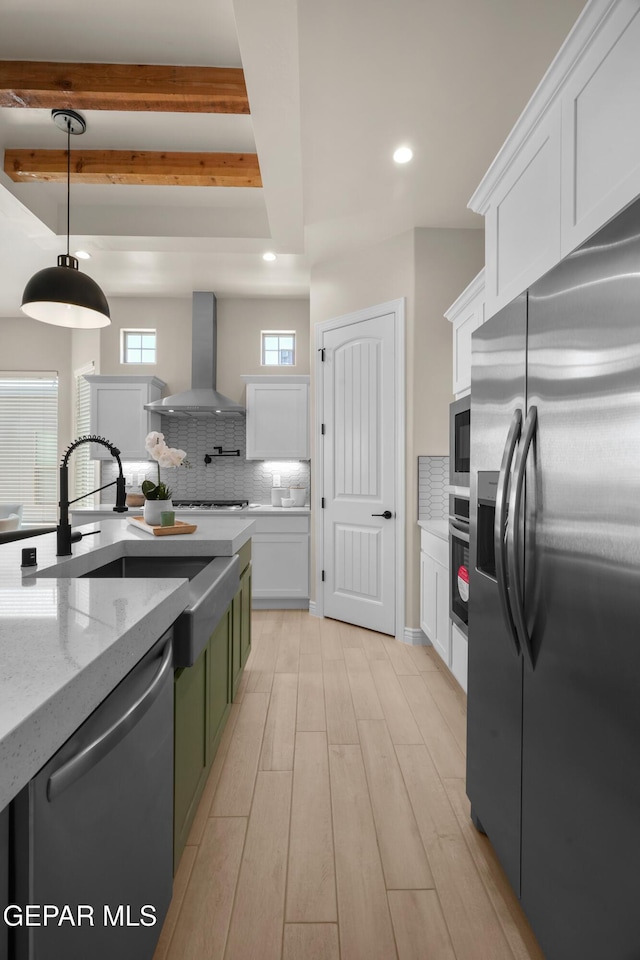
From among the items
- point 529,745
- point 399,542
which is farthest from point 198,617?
point 399,542

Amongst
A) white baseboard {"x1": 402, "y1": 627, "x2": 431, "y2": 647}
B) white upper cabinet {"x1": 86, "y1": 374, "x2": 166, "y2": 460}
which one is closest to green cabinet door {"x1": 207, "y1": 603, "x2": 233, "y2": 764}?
white baseboard {"x1": 402, "y1": 627, "x2": 431, "y2": 647}

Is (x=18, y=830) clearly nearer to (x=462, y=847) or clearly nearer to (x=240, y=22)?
(x=462, y=847)

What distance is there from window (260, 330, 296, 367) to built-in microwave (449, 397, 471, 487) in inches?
122

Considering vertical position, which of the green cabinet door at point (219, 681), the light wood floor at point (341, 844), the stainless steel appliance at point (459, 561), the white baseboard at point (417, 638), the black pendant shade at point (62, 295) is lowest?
the light wood floor at point (341, 844)

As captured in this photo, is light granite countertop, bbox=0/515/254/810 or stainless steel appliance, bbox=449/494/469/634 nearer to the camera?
light granite countertop, bbox=0/515/254/810

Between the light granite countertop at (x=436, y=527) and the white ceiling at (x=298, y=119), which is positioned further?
the light granite countertop at (x=436, y=527)

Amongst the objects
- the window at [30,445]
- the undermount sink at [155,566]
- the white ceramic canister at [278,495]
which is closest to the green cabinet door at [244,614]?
the undermount sink at [155,566]

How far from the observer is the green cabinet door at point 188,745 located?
1.42m

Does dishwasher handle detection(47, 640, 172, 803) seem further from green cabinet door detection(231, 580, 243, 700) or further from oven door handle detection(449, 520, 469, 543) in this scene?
oven door handle detection(449, 520, 469, 543)

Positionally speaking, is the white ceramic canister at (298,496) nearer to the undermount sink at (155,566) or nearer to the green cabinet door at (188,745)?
the undermount sink at (155,566)

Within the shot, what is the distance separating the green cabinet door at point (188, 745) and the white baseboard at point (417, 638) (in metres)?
2.10

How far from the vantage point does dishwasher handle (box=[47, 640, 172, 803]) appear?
695 millimetres

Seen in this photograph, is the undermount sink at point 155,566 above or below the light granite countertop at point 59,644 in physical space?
below

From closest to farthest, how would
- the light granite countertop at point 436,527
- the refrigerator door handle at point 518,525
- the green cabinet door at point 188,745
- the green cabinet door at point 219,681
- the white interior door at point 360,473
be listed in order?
the refrigerator door handle at point 518,525 < the green cabinet door at point 188,745 < the green cabinet door at point 219,681 < the light granite countertop at point 436,527 < the white interior door at point 360,473
